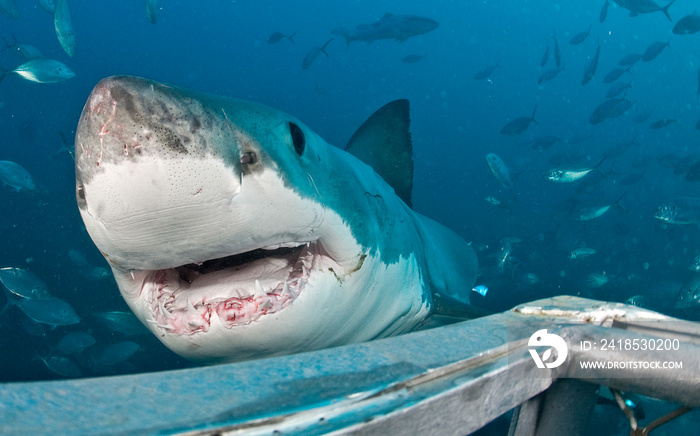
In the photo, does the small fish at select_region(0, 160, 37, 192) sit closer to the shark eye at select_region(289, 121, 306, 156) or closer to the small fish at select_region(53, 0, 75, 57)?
the small fish at select_region(53, 0, 75, 57)

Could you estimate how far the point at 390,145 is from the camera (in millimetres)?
4066

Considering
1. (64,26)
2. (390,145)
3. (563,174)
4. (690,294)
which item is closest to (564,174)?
(563,174)

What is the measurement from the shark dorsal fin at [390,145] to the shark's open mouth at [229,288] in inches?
101

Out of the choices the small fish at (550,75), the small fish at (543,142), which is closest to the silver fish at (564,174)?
the small fish at (543,142)

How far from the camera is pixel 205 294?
1.42m

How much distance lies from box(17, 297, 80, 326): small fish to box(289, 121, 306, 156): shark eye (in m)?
5.75

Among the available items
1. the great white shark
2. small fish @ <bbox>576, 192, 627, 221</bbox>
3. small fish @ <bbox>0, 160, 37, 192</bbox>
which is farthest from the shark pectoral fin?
small fish @ <bbox>0, 160, 37, 192</bbox>

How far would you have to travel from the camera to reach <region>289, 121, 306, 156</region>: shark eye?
148 cm

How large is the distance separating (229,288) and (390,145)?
2.92 metres

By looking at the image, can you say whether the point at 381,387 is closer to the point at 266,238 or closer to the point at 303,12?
the point at 266,238

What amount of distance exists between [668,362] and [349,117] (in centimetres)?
8459

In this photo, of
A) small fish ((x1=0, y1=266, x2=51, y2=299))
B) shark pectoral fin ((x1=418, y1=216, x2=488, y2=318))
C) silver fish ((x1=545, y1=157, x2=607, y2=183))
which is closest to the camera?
shark pectoral fin ((x1=418, y1=216, x2=488, y2=318))

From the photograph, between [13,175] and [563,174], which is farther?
[563,174]

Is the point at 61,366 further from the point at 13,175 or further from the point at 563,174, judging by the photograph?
the point at 563,174
